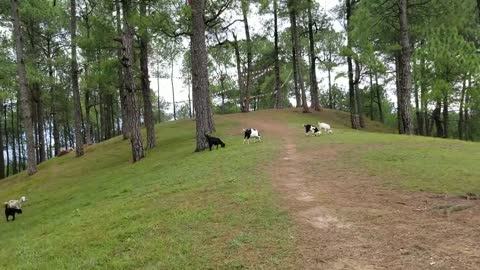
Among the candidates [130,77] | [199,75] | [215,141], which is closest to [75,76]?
[130,77]

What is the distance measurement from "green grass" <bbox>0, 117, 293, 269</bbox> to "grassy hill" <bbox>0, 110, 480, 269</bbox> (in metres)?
0.02

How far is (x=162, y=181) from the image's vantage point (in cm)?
1382

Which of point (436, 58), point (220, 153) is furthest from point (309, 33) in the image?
point (220, 153)

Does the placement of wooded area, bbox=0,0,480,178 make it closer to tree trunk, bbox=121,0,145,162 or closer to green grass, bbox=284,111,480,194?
tree trunk, bbox=121,0,145,162

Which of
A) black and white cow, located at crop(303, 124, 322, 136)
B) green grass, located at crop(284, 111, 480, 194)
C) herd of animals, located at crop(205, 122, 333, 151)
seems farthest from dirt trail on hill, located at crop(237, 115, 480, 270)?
black and white cow, located at crop(303, 124, 322, 136)

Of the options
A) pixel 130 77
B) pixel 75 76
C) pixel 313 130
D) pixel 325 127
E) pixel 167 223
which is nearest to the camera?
pixel 167 223

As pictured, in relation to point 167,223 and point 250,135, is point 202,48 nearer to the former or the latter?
point 250,135

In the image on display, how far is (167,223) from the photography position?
8.60 metres

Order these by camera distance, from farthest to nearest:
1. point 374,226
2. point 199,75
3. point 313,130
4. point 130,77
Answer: point 313,130, point 130,77, point 199,75, point 374,226

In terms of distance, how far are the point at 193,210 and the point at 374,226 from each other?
12.3 feet

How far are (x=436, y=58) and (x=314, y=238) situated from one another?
2753cm

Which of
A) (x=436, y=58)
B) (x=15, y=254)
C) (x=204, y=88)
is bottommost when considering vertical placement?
(x=15, y=254)

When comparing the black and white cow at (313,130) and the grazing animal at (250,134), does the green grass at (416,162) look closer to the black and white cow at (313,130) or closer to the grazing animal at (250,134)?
the grazing animal at (250,134)

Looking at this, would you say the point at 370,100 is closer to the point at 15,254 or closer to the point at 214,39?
the point at 214,39
